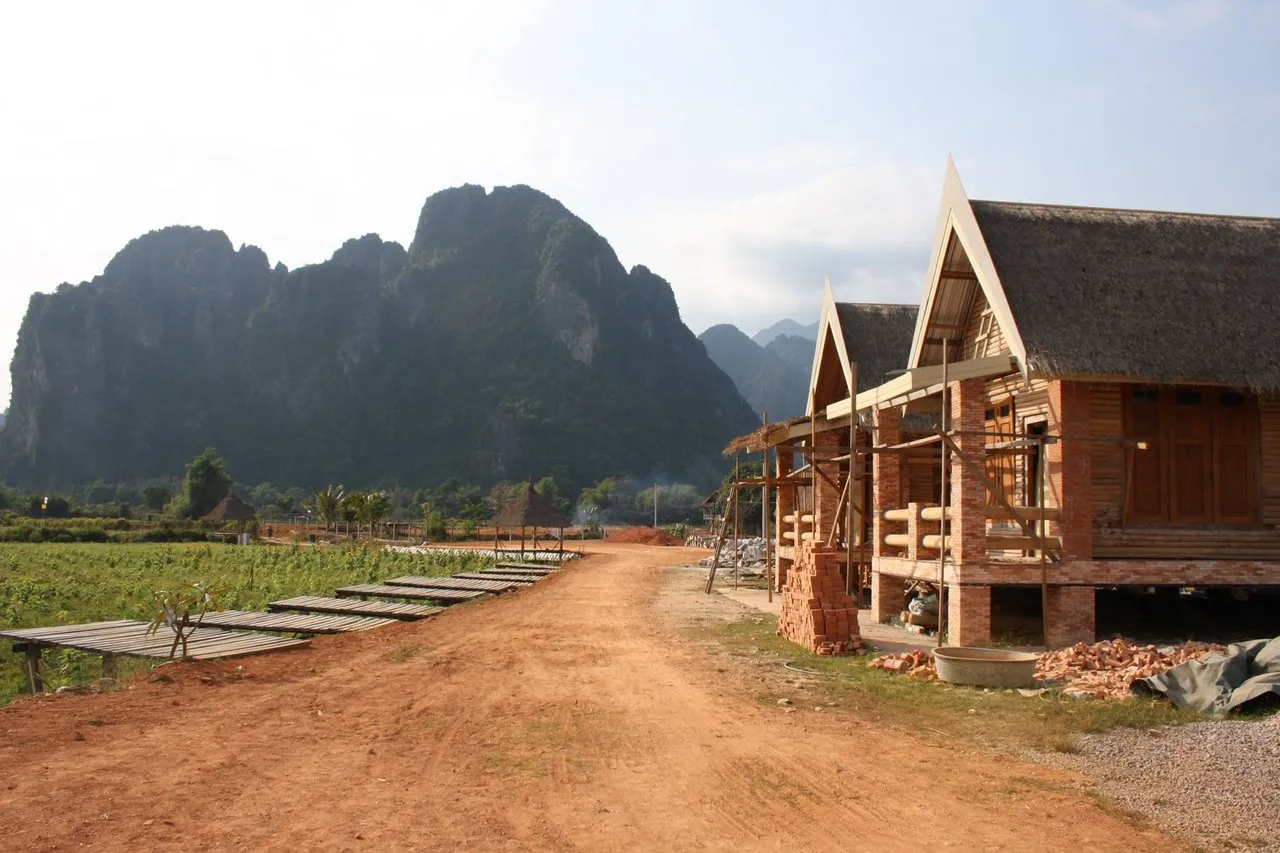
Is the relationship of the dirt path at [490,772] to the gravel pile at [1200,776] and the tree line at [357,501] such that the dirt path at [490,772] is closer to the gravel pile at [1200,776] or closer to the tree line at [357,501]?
the gravel pile at [1200,776]

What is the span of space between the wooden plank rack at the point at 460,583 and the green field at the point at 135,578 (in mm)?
1622

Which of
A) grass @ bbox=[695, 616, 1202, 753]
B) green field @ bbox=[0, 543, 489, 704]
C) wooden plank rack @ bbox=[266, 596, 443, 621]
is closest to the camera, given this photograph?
grass @ bbox=[695, 616, 1202, 753]

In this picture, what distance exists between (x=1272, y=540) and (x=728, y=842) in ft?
38.0

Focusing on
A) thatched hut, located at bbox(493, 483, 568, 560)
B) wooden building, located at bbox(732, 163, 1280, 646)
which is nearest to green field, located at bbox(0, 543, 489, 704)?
thatched hut, located at bbox(493, 483, 568, 560)

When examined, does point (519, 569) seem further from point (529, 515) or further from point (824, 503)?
point (824, 503)

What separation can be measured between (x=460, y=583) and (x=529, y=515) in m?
13.3

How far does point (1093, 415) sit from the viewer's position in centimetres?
1312

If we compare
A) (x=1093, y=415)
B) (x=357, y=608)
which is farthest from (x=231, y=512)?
(x=1093, y=415)

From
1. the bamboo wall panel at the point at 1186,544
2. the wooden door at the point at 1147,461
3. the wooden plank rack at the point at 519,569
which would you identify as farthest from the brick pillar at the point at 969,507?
the wooden plank rack at the point at 519,569

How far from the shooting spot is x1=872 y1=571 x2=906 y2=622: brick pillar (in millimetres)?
15734

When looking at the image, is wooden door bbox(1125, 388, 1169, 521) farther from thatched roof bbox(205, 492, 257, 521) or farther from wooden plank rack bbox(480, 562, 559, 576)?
thatched roof bbox(205, 492, 257, 521)

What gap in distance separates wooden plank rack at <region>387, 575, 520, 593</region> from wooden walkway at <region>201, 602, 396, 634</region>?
18.4 ft

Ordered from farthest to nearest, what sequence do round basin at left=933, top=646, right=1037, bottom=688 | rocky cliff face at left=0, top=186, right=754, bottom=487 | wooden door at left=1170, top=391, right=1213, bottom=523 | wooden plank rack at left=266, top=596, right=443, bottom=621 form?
rocky cliff face at left=0, top=186, right=754, bottom=487
wooden plank rack at left=266, top=596, right=443, bottom=621
wooden door at left=1170, top=391, right=1213, bottom=523
round basin at left=933, top=646, right=1037, bottom=688

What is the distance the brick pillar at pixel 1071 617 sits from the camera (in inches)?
486
